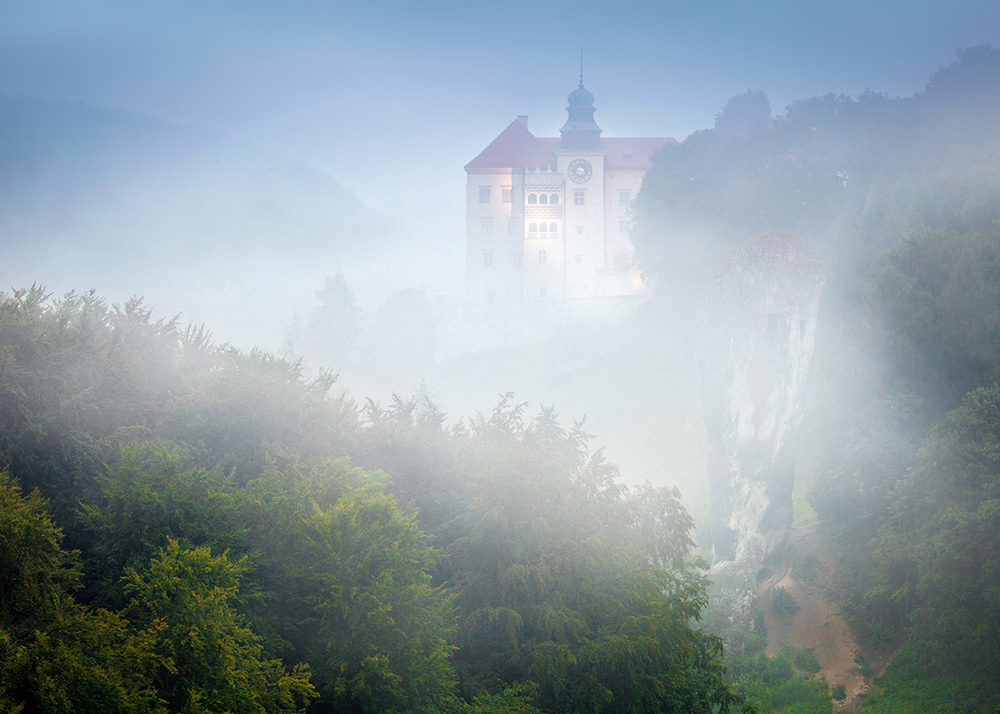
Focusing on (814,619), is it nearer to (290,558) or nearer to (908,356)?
(908,356)

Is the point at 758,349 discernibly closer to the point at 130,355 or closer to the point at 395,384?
the point at 130,355

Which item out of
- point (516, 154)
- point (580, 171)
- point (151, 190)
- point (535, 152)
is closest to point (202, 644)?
point (580, 171)

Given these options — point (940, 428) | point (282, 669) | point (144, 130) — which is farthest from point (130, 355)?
point (144, 130)

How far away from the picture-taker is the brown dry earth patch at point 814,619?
23625 mm

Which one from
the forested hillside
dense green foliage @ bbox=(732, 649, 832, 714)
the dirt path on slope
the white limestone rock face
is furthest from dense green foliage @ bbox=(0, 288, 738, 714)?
the white limestone rock face

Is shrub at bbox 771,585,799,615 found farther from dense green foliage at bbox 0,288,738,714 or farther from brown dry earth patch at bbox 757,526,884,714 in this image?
dense green foliage at bbox 0,288,738,714

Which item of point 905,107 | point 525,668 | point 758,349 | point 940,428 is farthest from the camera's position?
point 905,107

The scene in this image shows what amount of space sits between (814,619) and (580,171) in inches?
1926

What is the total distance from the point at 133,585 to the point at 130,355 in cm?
961

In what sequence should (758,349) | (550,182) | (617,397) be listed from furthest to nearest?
(550,182) → (617,397) → (758,349)

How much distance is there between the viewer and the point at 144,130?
11881cm

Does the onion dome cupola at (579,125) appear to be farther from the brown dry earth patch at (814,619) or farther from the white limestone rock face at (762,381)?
the brown dry earth patch at (814,619)

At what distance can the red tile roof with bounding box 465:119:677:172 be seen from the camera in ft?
223

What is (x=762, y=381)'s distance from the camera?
1159 inches
